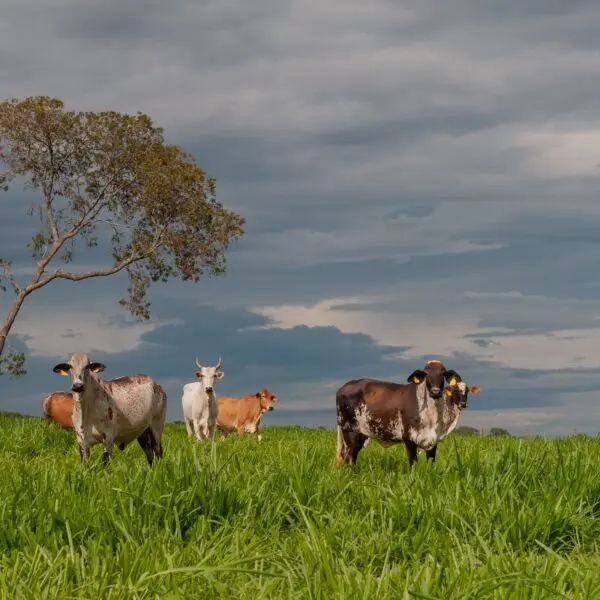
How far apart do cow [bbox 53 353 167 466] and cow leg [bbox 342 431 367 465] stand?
2.99 m

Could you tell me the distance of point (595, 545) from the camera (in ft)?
20.4

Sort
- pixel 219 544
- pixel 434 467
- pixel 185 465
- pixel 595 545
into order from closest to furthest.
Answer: pixel 219 544
pixel 595 545
pixel 185 465
pixel 434 467

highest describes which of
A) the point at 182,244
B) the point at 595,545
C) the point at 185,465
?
the point at 182,244

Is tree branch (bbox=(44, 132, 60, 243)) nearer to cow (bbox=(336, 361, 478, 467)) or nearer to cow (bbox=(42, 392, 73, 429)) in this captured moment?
cow (bbox=(42, 392, 73, 429))

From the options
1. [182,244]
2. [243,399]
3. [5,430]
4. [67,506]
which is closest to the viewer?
[67,506]

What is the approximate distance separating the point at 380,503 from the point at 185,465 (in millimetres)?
1579

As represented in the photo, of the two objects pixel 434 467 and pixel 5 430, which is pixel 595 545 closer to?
pixel 434 467

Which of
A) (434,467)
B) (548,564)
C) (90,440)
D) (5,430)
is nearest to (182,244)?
(5,430)

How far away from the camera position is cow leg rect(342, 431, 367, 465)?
1396 centimetres

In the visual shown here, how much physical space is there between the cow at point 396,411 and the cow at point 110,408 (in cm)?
309

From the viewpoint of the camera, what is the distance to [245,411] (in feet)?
91.8

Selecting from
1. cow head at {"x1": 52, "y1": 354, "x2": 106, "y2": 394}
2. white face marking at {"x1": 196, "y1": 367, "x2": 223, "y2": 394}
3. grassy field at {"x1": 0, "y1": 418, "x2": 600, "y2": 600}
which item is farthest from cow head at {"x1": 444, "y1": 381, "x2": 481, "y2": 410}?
Result: grassy field at {"x1": 0, "y1": 418, "x2": 600, "y2": 600}

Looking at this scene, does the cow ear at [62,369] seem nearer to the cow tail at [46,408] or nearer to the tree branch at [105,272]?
the cow tail at [46,408]

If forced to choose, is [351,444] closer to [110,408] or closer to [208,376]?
[110,408]
